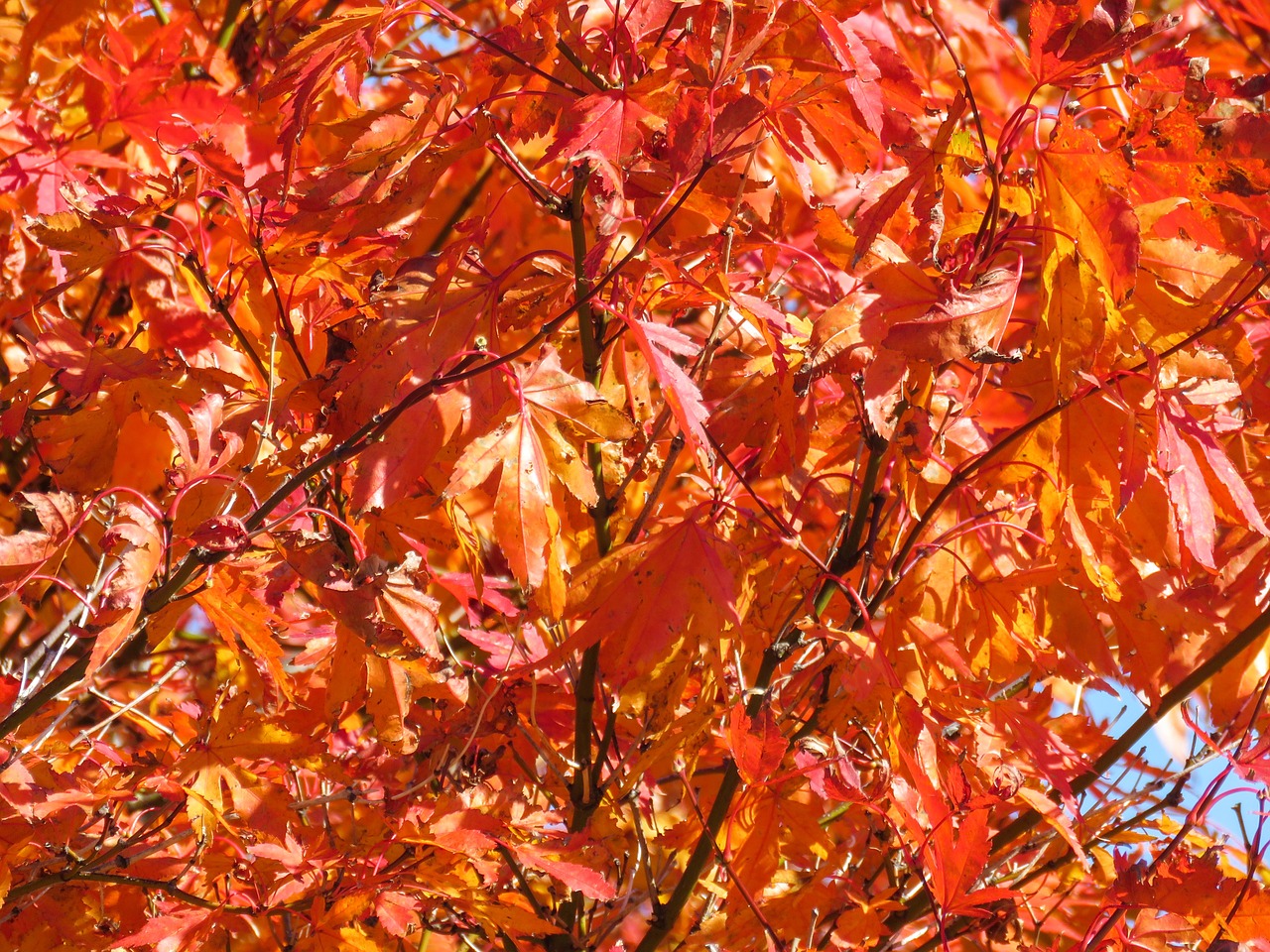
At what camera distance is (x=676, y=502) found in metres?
1.62

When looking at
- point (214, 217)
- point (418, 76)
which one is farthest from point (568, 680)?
point (418, 76)

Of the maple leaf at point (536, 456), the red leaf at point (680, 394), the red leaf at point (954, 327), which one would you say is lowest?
the maple leaf at point (536, 456)

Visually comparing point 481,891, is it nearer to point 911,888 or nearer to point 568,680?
point 568,680

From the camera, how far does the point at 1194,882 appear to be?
116cm

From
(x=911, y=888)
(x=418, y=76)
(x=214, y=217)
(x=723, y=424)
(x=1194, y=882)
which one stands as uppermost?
(x=418, y=76)

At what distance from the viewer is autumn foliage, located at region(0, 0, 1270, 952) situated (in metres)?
0.99

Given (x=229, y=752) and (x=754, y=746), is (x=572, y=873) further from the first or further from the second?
(x=229, y=752)

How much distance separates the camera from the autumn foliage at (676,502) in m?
0.99

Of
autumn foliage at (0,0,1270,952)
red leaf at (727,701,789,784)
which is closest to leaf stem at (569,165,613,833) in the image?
autumn foliage at (0,0,1270,952)

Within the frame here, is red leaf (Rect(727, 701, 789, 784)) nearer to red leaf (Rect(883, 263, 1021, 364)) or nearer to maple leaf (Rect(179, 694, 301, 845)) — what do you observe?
red leaf (Rect(883, 263, 1021, 364))

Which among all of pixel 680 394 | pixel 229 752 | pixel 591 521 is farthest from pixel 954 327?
pixel 229 752

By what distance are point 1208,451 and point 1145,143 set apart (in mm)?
283

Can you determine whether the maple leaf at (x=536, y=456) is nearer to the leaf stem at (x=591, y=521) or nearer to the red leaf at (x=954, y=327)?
the leaf stem at (x=591, y=521)

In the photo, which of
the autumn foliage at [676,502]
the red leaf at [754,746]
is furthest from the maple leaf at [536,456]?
the red leaf at [754,746]
